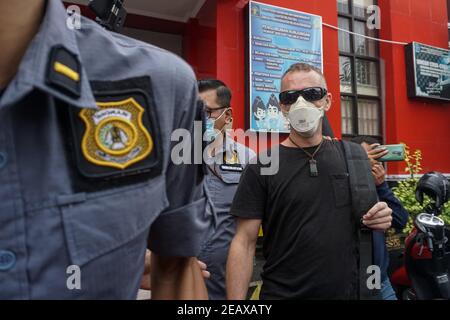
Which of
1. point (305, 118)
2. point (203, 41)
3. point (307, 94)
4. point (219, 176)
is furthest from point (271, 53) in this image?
point (305, 118)

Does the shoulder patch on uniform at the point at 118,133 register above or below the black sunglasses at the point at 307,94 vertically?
below

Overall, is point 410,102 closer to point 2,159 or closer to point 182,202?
point 182,202

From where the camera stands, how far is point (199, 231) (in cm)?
92

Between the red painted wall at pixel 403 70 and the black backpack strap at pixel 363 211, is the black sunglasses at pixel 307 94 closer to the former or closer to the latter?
the black backpack strap at pixel 363 211

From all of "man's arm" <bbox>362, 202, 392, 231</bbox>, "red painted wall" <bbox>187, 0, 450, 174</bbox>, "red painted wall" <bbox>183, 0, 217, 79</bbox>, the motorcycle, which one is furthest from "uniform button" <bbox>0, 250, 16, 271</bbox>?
"red painted wall" <bbox>187, 0, 450, 174</bbox>

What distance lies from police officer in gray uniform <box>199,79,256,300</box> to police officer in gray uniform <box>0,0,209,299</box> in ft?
3.91

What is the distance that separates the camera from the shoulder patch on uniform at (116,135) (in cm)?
69

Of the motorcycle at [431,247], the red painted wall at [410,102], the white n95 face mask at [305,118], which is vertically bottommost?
the motorcycle at [431,247]

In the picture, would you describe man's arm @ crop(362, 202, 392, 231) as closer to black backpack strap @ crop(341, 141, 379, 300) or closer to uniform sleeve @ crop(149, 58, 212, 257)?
black backpack strap @ crop(341, 141, 379, 300)

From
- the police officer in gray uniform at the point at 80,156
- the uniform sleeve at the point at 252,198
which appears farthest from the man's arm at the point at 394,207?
the police officer in gray uniform at the point at 80,156

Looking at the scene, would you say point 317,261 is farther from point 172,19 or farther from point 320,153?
point 172,19

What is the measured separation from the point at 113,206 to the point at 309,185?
129cm

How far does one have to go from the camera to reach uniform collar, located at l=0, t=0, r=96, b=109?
0.61 meters
